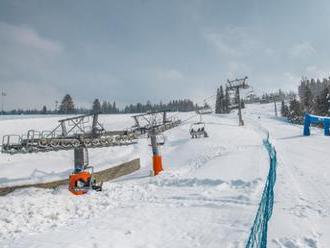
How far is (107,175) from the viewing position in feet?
97.5

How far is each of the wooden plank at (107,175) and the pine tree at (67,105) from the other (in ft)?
275

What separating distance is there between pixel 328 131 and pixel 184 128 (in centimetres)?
2661

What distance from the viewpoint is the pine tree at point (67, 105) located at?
4405 inches

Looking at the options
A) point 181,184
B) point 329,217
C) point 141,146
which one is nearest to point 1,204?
point 181,184

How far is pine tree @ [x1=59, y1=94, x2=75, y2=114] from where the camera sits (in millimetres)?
111875

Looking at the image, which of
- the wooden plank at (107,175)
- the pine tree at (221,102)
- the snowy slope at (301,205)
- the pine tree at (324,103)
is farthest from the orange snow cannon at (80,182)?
the pine tree at (221,102)

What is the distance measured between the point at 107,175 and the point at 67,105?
8854cm

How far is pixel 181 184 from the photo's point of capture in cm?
2080

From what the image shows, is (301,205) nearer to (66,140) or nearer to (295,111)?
(66,140)

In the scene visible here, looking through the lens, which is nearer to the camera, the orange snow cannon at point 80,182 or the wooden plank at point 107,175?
the orange snow cannon at point 80,182

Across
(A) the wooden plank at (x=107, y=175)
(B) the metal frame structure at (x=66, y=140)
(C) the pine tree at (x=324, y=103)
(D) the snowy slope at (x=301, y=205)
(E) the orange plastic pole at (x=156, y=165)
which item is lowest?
(A) the wooden plank at (x=107, y=175)

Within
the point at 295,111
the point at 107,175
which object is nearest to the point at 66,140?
the point at 107,175

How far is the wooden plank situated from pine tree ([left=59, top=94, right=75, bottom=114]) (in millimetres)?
83747

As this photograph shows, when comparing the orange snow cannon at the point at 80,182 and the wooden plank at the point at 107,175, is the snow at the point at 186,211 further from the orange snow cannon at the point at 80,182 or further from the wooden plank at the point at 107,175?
the wooden plank at the point at 107,175
